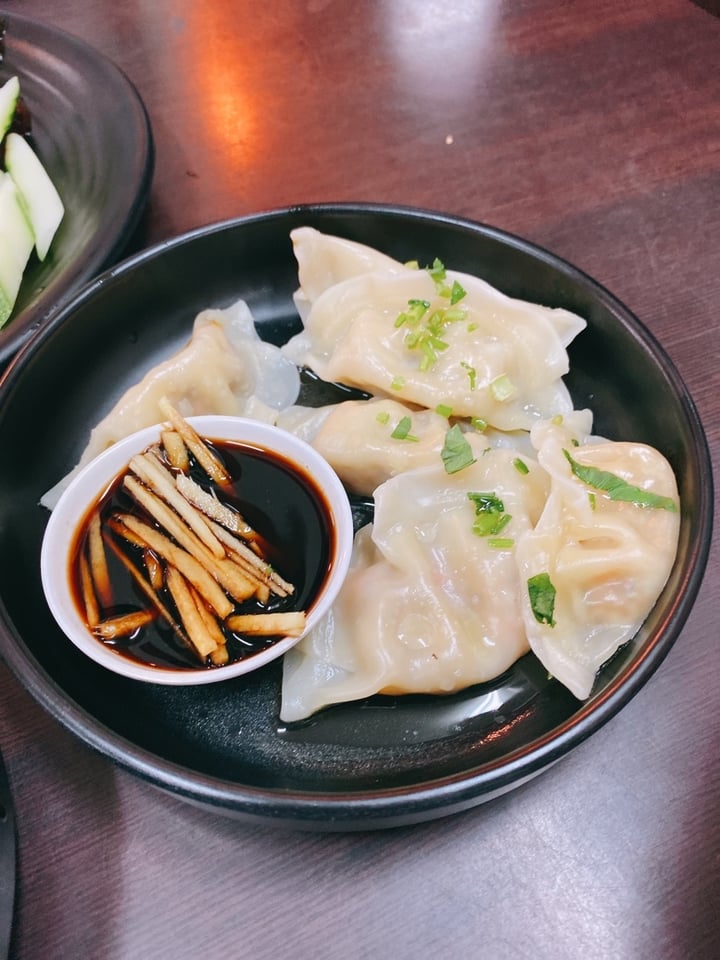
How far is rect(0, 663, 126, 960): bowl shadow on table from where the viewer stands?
1.38 metres

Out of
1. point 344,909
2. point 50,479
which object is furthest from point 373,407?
point 344,909

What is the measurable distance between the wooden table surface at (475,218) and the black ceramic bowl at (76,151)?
26cm

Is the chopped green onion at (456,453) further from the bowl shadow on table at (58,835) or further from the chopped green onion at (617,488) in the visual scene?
the bowl shadow on table at (58,835)

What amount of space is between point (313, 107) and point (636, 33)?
1390 millimetres

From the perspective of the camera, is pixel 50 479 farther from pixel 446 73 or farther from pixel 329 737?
pixel 446 73

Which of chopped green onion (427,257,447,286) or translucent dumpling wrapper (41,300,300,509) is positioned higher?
chopped green onion (427,257,447,286)

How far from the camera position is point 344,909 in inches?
55.1

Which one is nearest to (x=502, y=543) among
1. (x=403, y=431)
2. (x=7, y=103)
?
(x=403, y=431)

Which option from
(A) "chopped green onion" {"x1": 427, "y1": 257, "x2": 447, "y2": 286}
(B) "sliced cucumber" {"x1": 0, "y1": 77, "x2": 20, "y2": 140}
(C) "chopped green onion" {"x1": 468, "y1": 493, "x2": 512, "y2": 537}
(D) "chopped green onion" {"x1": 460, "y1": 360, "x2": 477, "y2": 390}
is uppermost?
(B) "sliced cucumber" {"x1": 0, "y1": 77, "x2": 20, "y2": 140}

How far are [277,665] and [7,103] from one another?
2.21m

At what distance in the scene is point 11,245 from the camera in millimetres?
2305

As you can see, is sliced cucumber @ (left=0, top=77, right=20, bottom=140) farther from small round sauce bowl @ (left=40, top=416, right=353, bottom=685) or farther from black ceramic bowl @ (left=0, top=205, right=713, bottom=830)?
small round sauce bowl @ (left=40, top=416, right=353, bottom=685)

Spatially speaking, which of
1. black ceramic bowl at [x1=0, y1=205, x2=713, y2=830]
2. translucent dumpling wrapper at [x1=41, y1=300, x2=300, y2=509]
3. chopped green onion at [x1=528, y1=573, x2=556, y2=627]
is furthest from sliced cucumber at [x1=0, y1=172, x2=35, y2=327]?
chopped green onion at [x1=528, y1=573, x2=556, y2=627]

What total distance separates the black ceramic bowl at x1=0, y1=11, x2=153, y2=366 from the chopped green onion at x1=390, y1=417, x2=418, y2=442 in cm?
96
